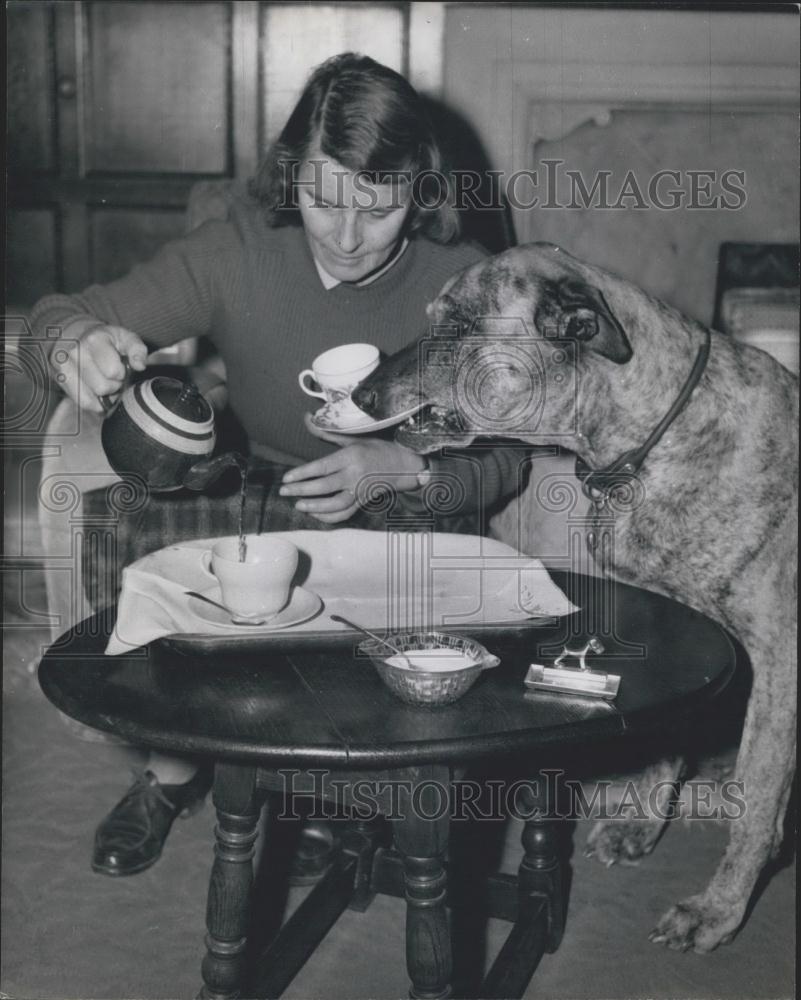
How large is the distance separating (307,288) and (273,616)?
116 centimetres

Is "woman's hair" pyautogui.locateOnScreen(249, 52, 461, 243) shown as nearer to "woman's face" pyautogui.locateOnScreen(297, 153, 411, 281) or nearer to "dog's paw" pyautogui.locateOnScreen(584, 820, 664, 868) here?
"woman's face" pyautogui.locateOnScreen(297, 153, 411, 281)

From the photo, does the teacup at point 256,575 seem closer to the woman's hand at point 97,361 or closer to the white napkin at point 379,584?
the white napkin at point 379,584

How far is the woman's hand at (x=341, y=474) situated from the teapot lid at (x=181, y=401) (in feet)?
1.06

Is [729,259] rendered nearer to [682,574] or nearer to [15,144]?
[682,574]

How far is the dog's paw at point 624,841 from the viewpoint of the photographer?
7.88 feet

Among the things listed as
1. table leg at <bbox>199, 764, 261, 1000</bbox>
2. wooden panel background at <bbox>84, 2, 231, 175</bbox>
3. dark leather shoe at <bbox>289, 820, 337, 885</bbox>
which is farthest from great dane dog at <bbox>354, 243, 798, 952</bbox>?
wooden panel background at <bbox>84, 2, 231, 175</bbox>

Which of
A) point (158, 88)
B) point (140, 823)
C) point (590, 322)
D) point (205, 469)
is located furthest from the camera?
point (158, 88)

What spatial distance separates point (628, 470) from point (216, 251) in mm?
1111

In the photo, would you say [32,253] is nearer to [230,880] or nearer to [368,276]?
[368,276]

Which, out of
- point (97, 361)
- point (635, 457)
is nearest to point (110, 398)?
point (97, 361)

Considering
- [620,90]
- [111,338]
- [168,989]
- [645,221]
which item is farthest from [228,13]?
[168,989]

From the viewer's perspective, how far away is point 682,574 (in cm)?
A: 209

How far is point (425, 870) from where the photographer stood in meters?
1.47

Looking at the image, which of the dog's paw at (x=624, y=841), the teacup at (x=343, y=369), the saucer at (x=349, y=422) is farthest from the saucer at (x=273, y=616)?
the dog's paw at (x=624, y=841)
